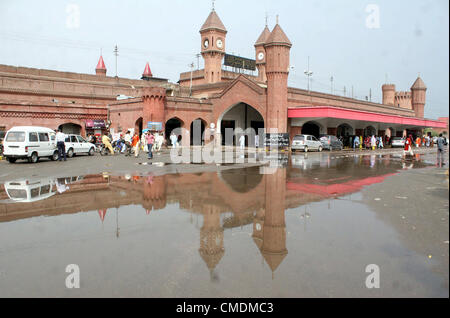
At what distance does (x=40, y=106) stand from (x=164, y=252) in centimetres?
3533

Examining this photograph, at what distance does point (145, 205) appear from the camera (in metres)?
8.37

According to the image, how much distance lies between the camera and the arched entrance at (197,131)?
3934 centimetres

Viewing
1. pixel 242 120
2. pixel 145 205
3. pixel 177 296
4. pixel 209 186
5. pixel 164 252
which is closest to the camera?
pixel 177 296

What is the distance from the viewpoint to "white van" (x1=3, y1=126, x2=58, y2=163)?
17.7m

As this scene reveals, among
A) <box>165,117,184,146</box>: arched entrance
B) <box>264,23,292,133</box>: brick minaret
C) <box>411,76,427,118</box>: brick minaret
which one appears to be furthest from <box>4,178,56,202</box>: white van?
<box>411,76,427,118</box>: brick minaret

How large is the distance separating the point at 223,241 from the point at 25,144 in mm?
15815

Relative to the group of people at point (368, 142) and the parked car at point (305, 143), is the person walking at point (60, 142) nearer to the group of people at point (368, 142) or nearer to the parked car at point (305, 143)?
the parked car at point (305, 143)

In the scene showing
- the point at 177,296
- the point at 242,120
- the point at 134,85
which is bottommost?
the point at 177,296

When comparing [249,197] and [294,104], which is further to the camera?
[294,104]

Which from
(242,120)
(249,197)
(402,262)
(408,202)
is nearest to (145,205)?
(249,197)

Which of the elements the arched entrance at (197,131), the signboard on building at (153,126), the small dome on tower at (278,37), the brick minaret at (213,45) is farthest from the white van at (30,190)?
the brick minaret at (213,45)

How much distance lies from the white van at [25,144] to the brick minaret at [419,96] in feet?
201

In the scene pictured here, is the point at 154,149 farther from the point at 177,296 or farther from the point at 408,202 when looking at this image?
the point at 177,296

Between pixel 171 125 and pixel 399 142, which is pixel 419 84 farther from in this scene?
pixel 171 125
